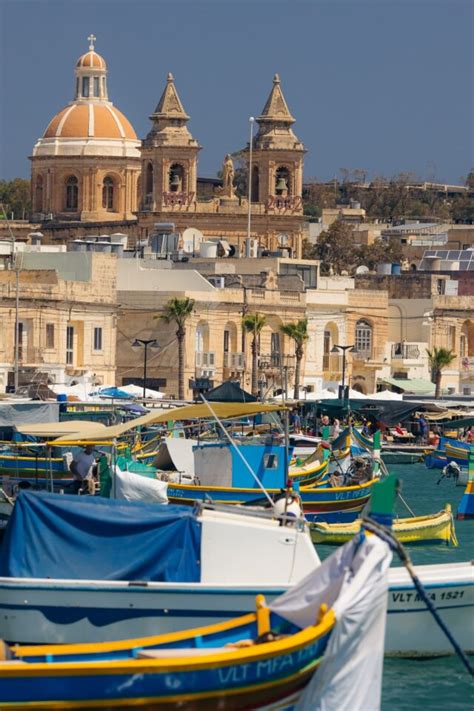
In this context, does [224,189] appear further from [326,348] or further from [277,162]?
[326,348]

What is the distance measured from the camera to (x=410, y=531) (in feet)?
112

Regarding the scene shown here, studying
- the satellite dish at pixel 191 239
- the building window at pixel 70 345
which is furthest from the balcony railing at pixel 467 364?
the building window at pixel 70 345

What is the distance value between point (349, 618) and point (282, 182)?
293ft

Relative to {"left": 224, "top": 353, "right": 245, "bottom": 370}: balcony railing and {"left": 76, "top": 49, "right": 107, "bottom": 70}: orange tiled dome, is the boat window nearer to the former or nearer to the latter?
{"left": 224, "top": 353, "right": 245, "bottom": 370}: balcony railing

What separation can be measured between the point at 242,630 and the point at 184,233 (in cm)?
7888

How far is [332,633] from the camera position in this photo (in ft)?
62.4

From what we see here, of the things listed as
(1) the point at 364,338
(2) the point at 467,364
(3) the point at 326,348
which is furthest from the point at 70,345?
(2) the point at 467,364

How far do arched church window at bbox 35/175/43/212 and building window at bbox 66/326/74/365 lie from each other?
44997mm

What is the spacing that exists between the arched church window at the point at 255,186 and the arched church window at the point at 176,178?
13.2 feet

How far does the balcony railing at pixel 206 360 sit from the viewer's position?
8038cm

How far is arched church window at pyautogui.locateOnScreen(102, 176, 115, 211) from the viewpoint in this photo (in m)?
119

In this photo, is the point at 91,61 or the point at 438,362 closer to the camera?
the point at 438,362

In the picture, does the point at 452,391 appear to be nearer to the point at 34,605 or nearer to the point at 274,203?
the point at 274,203

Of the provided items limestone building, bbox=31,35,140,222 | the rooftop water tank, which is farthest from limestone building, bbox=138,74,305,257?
the rooftop water tank
